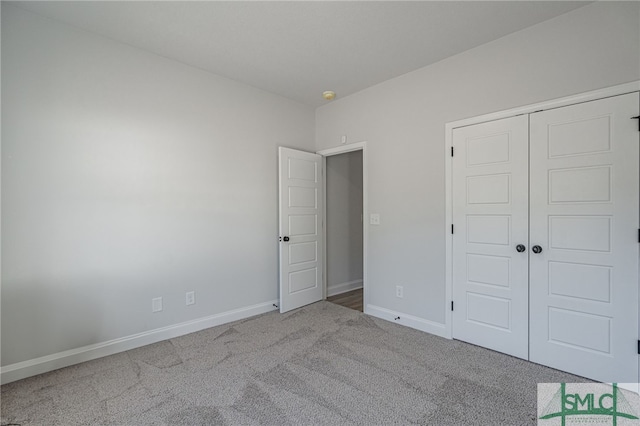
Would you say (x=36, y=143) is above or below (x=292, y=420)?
above

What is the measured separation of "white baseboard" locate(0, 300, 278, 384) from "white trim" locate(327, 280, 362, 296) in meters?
1.35

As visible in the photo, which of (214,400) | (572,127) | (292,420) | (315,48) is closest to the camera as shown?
(292,420)

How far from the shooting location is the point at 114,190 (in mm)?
2645

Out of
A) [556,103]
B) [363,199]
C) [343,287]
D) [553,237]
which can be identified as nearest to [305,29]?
[363,199]

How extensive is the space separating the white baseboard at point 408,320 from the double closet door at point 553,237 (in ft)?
0.57

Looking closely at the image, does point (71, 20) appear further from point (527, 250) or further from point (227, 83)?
point (527, 250)

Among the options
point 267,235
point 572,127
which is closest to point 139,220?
point 267,235

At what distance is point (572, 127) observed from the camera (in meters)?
2.27

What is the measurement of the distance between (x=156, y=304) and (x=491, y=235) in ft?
10.7

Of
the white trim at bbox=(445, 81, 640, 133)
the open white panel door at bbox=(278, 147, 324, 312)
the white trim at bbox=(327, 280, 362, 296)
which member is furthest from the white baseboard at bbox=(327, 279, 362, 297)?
the white trim at bbox=(445, 81, 640, 133)

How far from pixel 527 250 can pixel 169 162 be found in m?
3.41

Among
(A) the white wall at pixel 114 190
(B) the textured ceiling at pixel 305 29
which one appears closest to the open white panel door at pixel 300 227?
(A) the white wall at pixel 114 190

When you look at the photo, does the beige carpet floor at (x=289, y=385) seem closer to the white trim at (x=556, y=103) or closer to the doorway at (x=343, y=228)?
the doorway at (x=343, y=228)

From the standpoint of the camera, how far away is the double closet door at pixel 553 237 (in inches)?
82.1
